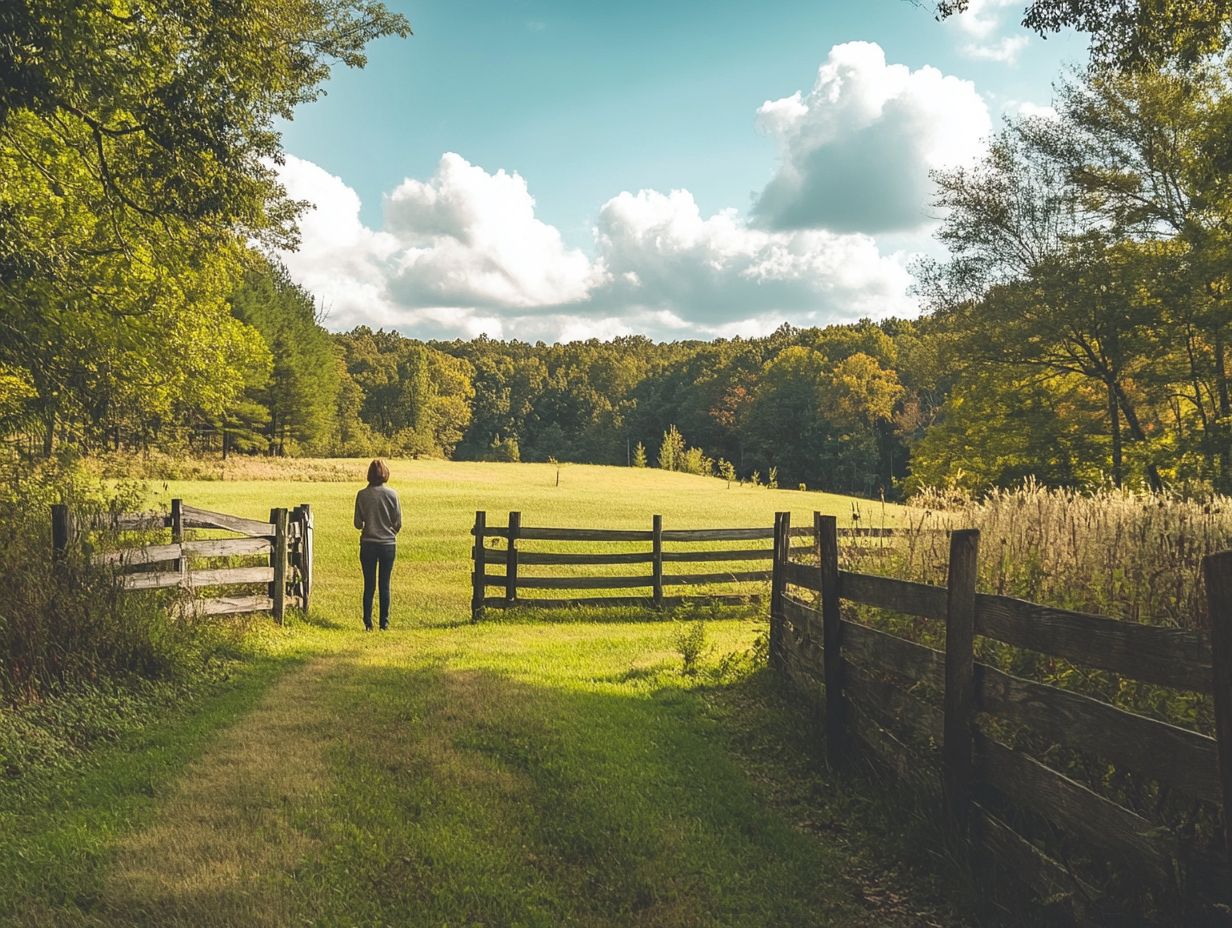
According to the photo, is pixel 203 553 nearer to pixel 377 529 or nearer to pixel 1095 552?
pixel 377 529

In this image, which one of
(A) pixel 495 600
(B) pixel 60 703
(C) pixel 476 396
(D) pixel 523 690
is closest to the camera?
(B) pixel 60 703

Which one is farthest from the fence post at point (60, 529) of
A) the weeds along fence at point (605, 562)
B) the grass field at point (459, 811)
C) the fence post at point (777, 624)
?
the fence post at point (777, 624)

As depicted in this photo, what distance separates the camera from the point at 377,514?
1162 cm

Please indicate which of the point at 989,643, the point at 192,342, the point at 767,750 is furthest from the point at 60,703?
the point at 192,342

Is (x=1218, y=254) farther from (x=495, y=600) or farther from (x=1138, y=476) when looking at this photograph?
(x=495, y=600)

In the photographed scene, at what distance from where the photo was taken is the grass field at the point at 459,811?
3.79 meters

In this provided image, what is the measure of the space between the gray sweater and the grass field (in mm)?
2687

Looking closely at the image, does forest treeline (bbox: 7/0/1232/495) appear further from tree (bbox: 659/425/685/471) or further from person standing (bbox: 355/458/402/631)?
tree (bbox: 659/425/685/471)

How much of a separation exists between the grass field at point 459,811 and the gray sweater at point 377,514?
269 cm

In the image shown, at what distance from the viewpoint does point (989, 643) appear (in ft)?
17.0

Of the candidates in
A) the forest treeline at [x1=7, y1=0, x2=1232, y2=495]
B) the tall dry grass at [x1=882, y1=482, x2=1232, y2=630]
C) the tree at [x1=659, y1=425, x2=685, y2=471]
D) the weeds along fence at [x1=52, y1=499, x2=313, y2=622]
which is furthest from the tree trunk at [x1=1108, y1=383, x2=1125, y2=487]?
the tree at [x1=659, y1=425, x2=685, y2=471]

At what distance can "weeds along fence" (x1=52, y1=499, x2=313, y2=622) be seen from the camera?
28.3 feet

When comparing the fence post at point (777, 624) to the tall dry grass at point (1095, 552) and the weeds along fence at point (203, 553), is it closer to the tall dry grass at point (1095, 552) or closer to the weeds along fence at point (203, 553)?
the tall dry grass at point (1095, 552)

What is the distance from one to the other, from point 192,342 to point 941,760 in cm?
2351
